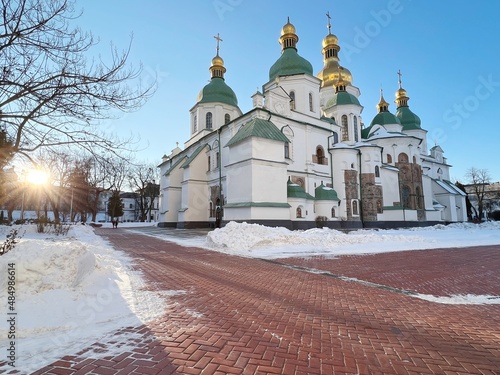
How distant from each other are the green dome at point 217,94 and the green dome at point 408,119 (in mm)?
28867

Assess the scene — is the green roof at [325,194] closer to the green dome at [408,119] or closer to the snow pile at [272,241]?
the snow pile at [272,241]

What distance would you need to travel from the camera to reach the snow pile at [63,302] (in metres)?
3.51

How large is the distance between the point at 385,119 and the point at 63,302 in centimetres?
4447

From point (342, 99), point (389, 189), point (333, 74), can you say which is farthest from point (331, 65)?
point (389, 189)

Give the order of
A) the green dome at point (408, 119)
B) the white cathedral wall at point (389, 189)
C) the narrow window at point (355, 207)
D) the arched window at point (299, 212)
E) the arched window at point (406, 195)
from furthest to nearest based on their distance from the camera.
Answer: the green dome at point (408, 119)
the arched window at point (406, 195)
the white cathedral wall at point (389, 189)
the narrow window at point (355, 207)
the arched window at point (299, 212)

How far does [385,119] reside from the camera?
1620 inches

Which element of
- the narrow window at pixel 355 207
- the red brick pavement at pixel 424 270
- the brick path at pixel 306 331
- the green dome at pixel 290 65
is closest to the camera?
the brick path at pixel 306 331

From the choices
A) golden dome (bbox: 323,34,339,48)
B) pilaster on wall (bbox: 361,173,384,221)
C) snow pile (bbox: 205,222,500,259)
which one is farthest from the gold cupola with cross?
snow pile (bbox: 205,222,500,259)

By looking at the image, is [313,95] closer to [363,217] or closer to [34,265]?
[363,217]

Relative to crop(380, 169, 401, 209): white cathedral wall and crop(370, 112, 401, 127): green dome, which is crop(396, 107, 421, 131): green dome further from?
crop(380, 169, 401, 209): white cathedral wall

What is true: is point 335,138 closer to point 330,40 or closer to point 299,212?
point 299,212

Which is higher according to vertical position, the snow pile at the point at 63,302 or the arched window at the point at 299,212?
the arched window at the point at 299,212

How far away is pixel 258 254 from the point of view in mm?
12109

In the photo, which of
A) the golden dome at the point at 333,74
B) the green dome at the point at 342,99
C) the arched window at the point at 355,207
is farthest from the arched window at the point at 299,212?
the golden dome at the point at 333,74
